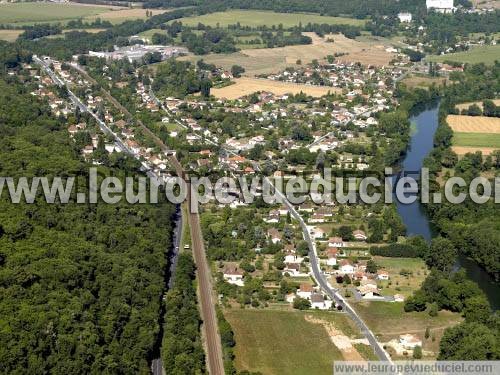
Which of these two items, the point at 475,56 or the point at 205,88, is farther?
the point at 475,56

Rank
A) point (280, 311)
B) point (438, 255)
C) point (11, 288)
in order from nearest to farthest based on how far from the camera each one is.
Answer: point (11, 288)
point (280, 311)
point (438, 255)

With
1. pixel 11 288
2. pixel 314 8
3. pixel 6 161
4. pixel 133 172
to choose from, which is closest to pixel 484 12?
pixel 314 8

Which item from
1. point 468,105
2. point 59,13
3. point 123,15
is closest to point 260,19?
point 123,15

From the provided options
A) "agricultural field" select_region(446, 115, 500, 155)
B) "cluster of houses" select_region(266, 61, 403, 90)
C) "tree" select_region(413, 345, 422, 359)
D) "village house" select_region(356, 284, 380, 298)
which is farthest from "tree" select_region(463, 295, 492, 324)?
"cluster of houses" select_region(266, 61, 403, 90)

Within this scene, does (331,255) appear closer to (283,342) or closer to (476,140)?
(283,342)

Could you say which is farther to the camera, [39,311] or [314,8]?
[314,8]

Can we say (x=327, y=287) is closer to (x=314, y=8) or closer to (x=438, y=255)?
(x=438, y=255)

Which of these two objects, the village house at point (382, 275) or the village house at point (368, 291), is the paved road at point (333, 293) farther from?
the village house at point (382, 275)
